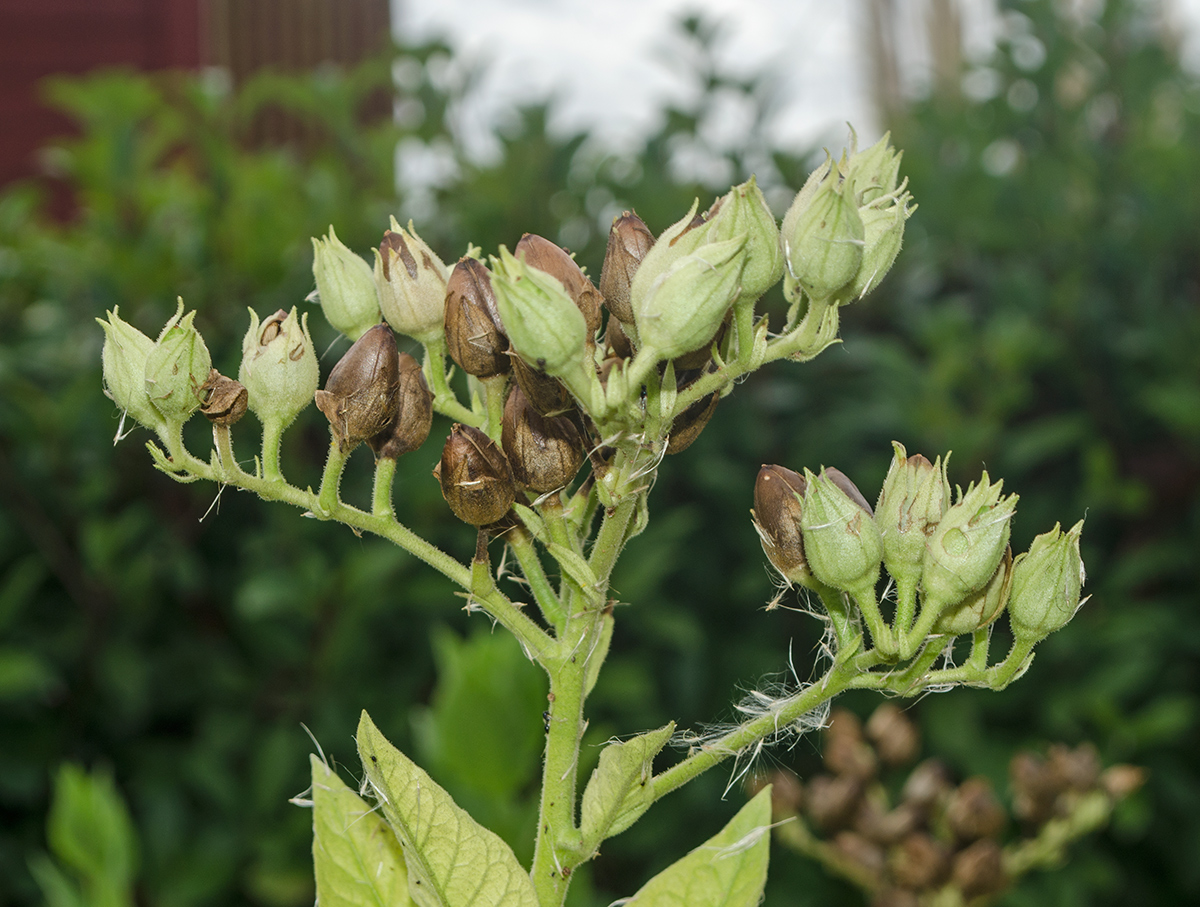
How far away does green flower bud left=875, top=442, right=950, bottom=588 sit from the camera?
580 mm

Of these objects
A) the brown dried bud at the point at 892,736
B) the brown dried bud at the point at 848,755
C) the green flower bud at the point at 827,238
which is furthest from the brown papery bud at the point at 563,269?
the brown dried bud at the point at 892,736

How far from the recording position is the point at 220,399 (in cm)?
60

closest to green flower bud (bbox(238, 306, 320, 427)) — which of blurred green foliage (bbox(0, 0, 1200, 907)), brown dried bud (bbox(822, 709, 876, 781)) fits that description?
brown dried bud (bbox(822, 709, 876, 781))

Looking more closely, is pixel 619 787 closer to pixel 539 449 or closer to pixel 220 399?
pixel 539 449

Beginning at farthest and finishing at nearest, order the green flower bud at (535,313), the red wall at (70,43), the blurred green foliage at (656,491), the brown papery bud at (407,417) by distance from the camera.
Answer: the red wall at (70,43) → the blurred green foliage at (656,491) → the brown papery bud at (407,417) → the green flower bud at (535,313)

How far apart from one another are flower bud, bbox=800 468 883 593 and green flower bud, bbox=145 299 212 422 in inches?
13.1

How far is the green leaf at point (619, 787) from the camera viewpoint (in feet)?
1.75

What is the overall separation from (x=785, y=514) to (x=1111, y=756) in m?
1.74

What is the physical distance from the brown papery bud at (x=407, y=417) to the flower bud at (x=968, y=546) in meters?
0.28

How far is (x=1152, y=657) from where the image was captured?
2127 millimetres

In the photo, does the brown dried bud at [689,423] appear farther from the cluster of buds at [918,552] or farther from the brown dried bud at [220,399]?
the brown dried bud at [220,399]

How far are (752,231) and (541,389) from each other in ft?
0.44

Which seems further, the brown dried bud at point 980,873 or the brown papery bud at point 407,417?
the brown dried bud at point 980,873

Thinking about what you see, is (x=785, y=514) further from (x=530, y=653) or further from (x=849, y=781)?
(x=849, y=781)
